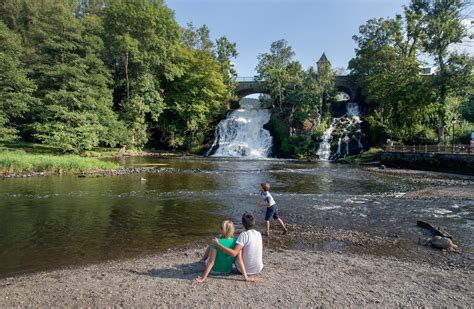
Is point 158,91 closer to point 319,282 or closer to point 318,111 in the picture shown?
point 318,111

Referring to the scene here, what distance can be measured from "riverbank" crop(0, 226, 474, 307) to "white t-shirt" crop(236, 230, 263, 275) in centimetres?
24

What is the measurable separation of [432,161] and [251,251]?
31.3 meters

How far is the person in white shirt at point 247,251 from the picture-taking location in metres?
6.58

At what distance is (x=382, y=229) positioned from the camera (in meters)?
11.4

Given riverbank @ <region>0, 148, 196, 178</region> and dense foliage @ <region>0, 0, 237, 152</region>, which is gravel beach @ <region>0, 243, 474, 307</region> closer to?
riverbank @ <region>0, 148, 196, 178</region>

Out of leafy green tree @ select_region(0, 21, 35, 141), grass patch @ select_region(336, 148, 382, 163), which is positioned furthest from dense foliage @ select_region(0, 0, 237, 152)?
grass patch @ select_region(336, 148, 382, 163)

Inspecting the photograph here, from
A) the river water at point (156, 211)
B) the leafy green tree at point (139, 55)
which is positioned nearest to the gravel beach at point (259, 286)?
the river water at point (156, 211)

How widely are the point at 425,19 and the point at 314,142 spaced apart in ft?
67.1

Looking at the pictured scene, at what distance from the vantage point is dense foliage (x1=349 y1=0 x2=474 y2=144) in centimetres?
3769

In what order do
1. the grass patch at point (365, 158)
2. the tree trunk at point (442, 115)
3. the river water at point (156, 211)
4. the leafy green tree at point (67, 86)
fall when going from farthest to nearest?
the grass patch at point (365, 158)
the tree trunk at point (442, 115)
the leafy green tree at point (67, 86)
the river water at point (156, 211)

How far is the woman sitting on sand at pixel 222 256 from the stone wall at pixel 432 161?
28948 millimetres

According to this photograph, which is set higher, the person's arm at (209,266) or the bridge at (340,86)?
the bridge at (340,86)

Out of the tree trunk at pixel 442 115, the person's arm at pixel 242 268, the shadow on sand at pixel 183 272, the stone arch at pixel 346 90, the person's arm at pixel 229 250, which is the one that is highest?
the stone arch at pixel 346 90

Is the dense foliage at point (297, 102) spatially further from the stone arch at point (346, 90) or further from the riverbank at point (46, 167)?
the riverbank at point (46, 167)
